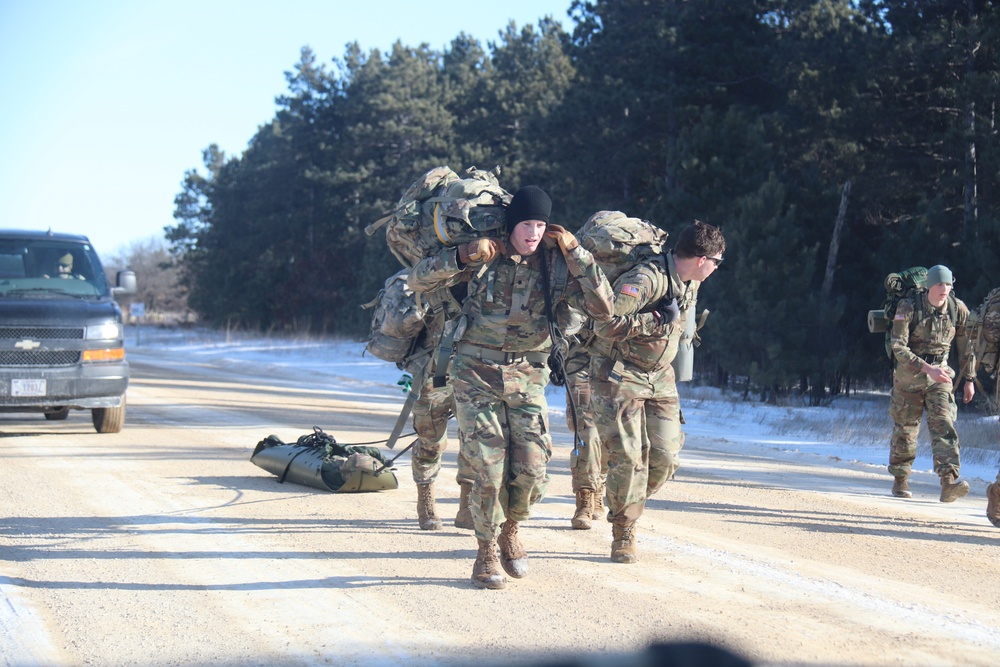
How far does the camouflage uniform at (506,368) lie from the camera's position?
5477mm

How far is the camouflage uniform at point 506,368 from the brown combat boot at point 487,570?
0.07 metres

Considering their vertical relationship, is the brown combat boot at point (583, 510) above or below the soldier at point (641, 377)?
below

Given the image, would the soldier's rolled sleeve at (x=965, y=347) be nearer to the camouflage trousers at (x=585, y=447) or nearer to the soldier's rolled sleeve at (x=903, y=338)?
the soldier's rolled sleeve at (x=903, y=338)

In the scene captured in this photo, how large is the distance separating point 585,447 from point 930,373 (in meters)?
3.37

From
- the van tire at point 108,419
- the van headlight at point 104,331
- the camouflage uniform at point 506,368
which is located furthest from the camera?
the van tire at point 108,419

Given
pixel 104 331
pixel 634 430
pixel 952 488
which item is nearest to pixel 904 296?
pixel 952 488

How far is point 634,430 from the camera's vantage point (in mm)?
6016

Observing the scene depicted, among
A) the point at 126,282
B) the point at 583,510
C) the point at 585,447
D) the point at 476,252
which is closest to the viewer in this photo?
the point at 476,252

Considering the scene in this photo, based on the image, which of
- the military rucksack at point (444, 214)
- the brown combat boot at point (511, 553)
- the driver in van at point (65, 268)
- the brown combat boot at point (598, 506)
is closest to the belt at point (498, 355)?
the military rucksack at point (444, 214)

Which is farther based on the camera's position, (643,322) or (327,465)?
(327,465)

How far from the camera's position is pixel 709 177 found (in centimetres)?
2216

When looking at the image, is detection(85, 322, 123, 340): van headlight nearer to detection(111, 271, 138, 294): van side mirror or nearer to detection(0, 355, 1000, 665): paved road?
detection(111, 271, 138, 294): van side mirror

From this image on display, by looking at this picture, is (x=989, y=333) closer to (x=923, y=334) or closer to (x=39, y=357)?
(x=923, y=334)

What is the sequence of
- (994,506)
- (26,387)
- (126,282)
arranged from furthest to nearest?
(126,282) < (26,387) < (994,506)
